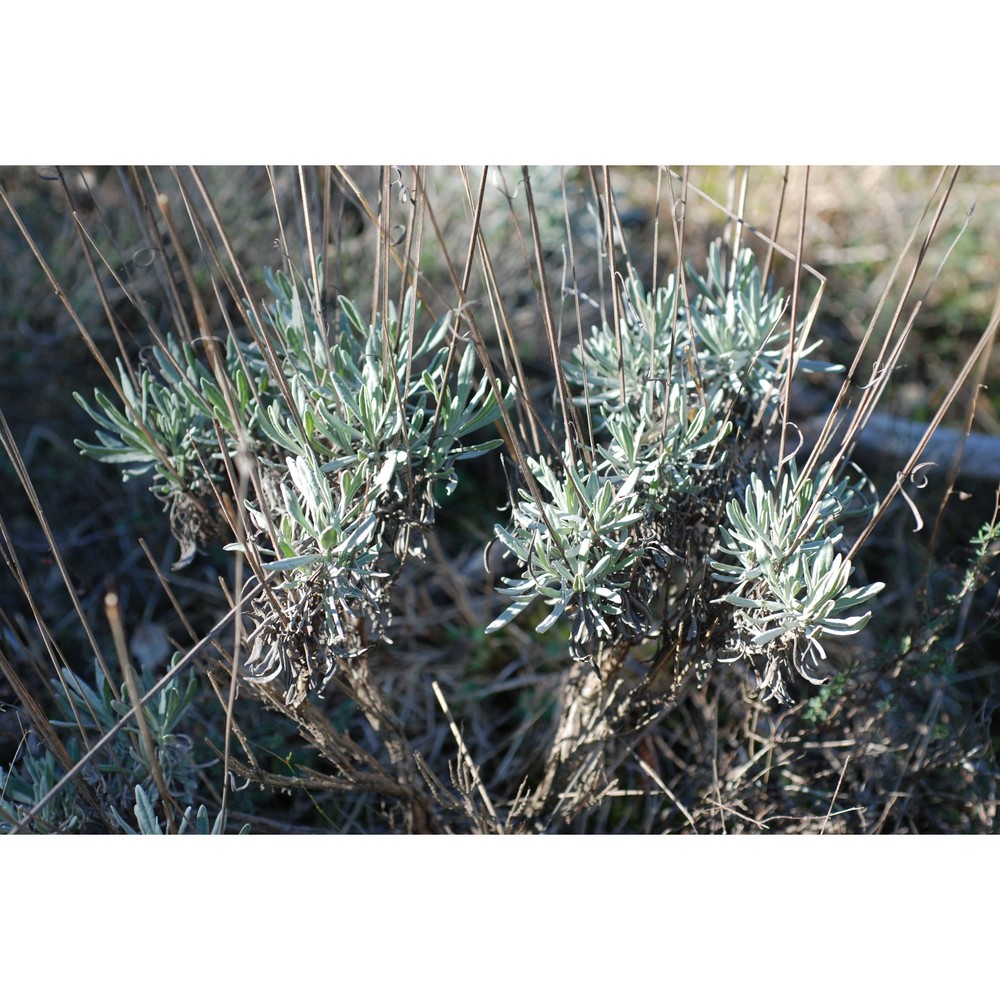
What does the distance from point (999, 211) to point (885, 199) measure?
39 cm

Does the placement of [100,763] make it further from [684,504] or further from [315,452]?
[684,504]

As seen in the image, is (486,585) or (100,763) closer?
(100,763)

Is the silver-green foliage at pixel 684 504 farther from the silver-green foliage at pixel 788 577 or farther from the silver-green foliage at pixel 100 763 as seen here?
the silver-green foliage at pixel 100 763

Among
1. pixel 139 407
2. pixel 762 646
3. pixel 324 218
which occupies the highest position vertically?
pixel 324 218

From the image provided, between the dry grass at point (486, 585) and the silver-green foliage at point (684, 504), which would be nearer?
the silver-green foliage at point (684, 504)

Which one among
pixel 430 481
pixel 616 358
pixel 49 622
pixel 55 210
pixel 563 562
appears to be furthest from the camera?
pixel 55 210

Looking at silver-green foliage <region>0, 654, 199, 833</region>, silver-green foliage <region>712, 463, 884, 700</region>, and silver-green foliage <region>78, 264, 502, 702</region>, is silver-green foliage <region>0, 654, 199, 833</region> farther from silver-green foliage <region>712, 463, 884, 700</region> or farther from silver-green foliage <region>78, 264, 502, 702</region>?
silver-green foliage <region>712, 463, 884, 700</region>

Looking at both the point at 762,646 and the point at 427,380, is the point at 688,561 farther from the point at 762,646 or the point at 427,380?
the point at 427,380

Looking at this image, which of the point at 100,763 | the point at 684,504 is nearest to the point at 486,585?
the point at 684,504

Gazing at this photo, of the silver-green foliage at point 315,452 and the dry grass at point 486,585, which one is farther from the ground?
the silver-green foliage at point 315,452

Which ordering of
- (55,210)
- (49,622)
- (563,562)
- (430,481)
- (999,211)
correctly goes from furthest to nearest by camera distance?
(999,211), (55,210), (49,622), (430,481), (563,562)

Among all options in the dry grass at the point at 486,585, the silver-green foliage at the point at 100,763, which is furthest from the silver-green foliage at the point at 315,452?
the silver-green foliage at the point at 100,763

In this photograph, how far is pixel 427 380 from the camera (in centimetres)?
125

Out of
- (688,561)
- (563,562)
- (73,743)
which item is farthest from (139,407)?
(688,561)
